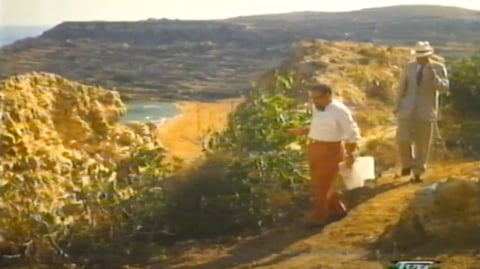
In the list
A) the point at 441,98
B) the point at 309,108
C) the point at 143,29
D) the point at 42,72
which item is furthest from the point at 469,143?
the point at 42,72

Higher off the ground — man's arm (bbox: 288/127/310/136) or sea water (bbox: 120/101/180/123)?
sea water (bbox: 120/101/180/123)

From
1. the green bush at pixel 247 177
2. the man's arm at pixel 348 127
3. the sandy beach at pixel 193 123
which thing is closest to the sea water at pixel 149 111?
the sandy beach at pixel 193 123

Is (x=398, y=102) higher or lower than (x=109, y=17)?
lower

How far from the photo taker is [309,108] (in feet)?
15.0

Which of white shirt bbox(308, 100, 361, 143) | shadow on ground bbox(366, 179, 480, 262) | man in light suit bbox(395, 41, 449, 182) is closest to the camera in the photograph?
shadow on ground bbox(366, 179, 480, 262)

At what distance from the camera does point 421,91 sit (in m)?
4.66

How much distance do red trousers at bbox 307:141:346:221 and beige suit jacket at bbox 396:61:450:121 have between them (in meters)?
0.28

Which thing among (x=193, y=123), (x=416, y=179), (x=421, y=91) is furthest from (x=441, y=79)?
(x=193, y=123)

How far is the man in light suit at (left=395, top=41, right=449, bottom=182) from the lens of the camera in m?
4.64

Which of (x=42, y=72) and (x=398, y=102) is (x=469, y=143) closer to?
(x=398, y=102)

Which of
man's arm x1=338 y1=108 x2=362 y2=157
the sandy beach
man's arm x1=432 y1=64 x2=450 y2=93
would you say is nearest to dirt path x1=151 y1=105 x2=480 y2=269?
the sandy beach

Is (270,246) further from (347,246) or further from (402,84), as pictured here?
(402,84)

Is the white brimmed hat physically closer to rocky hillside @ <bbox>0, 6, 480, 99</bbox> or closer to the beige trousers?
rocky hillside @ <bbox>0, 6, 480, 99</bbox>

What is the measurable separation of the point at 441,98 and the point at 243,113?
0.63m
